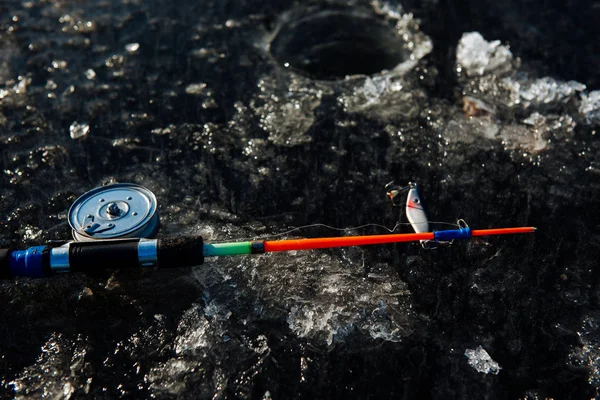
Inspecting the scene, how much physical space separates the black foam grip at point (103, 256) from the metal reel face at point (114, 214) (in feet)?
0.64

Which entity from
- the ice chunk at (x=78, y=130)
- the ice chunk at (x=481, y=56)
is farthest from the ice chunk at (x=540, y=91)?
the ice chunk at (x=78, y=130)

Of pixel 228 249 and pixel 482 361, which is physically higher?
pixel 228 249

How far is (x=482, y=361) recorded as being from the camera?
9.02ft

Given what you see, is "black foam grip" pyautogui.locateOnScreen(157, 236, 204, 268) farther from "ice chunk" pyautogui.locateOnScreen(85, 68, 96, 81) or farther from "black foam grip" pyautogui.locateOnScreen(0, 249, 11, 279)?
"ice chunk" pyautogui.locateOnScreen(85, 68, 96, 81)

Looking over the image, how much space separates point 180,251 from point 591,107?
324 cm

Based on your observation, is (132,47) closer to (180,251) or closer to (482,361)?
(180,251)

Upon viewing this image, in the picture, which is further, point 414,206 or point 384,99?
point 384,99

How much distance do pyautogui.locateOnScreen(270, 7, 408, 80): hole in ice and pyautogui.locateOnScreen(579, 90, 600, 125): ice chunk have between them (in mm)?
1412

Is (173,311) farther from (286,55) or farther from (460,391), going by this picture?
(286,55)

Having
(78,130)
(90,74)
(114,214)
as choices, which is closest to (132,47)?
(90,74)

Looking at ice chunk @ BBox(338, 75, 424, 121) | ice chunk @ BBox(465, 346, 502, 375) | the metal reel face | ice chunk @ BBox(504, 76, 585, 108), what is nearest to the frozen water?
ice chunk @ BBox(338, 75, 424, 121)

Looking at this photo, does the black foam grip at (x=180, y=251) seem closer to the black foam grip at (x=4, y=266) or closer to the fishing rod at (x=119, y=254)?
the fishing rod at (x=119, y=254)

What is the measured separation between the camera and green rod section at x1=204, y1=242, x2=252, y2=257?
277cm

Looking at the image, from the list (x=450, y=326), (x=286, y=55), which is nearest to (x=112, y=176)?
(x=286, y=55)
